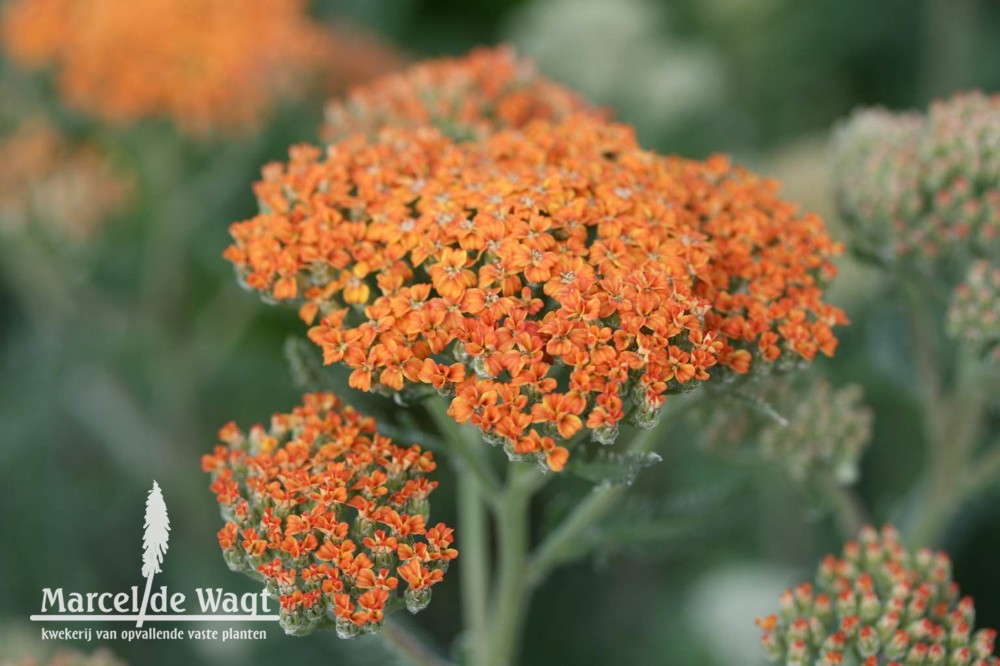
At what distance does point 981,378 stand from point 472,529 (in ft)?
3.31

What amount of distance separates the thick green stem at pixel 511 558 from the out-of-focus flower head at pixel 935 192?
82cm

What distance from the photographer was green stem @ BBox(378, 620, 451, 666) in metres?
1.72

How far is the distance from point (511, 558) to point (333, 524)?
47cm

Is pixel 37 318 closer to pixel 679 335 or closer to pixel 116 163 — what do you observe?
pixel 116 163

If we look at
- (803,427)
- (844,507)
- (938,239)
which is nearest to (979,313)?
(938,239)

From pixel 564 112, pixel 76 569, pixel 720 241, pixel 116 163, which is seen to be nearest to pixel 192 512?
pixel 76 569

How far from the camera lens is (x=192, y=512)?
10.5ft

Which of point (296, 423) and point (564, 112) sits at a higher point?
point (564, 112)

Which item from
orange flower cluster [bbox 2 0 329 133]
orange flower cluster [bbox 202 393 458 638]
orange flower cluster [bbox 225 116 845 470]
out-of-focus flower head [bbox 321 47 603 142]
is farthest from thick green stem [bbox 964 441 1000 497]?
orange flower cluster [bbox 2 0 329 133]

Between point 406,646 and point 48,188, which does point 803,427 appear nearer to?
point 406,646

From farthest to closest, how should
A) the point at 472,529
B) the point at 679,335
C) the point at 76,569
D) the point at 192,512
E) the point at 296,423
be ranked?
the point at 192,512 → the point at 76,569 → the point at 472,529 → the point at 296,423 → the point at 679,335

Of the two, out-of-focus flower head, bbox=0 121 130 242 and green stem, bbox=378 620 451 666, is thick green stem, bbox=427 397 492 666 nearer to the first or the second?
green stem, bbox=378 620 451 666

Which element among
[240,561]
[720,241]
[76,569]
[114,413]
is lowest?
[240,561]

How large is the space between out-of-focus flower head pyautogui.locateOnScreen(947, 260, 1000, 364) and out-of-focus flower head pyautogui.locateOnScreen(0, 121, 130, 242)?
2.19 meters
